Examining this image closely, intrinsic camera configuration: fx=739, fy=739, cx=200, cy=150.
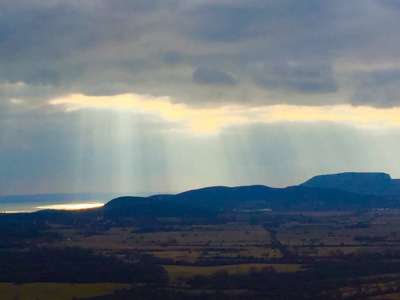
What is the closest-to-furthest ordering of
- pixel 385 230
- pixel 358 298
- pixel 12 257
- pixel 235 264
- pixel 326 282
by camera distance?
1. pixel 358 298
2. pixel 326 282
3. pixel 235 264
4. pixel 12 257
5. pixel 385 230

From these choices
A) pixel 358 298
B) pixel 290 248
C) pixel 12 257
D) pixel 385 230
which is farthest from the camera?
pixel 385 230

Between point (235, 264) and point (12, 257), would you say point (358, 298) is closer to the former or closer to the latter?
point (235, 264)

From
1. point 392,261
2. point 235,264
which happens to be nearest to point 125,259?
point 235,264

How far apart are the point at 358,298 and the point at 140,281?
3394 cm

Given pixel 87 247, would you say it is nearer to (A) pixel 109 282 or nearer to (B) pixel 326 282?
(A) pixel 109 282

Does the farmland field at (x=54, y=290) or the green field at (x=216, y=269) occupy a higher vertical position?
the green field at (x=216, y=269)

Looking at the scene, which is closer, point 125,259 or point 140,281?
point 140,281

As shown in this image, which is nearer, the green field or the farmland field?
the farmland field

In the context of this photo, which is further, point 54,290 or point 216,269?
point 216,269

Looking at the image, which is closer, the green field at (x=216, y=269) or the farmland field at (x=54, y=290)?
the farmland field at (x=54, y=290)

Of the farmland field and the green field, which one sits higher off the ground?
the green field

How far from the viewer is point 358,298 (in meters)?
93.8

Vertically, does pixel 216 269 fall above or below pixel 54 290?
above

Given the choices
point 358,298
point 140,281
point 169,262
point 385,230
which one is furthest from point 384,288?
point 385,230
